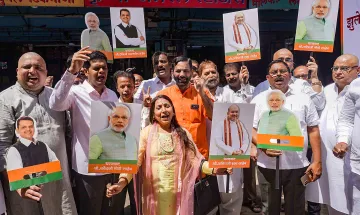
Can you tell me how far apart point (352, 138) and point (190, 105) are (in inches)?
50.2

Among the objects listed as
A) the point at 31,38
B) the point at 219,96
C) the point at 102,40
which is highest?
the point at 31,38

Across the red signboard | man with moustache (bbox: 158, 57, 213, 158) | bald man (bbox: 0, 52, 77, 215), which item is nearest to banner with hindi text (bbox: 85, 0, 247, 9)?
the red signboard

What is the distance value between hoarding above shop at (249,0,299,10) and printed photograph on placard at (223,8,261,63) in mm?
3938

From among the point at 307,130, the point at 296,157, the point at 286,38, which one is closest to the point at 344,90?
the point at 307,130

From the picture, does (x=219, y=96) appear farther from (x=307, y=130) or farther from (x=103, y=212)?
(x=103, y=212)

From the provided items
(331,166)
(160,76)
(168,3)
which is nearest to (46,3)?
(168,3)

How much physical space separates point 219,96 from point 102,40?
1387mm

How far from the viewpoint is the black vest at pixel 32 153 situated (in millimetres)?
1997

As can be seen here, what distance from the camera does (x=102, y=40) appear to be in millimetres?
3682

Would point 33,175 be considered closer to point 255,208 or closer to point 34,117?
A: point 34,117

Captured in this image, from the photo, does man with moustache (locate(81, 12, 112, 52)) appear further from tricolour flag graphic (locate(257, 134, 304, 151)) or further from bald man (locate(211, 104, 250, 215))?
tricolour flag graphic (locate(257, 134, 304, 151))

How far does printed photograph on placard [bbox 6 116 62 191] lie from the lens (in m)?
1.96

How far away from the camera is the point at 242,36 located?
374cm

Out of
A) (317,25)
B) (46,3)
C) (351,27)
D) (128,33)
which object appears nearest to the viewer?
(317,25)
